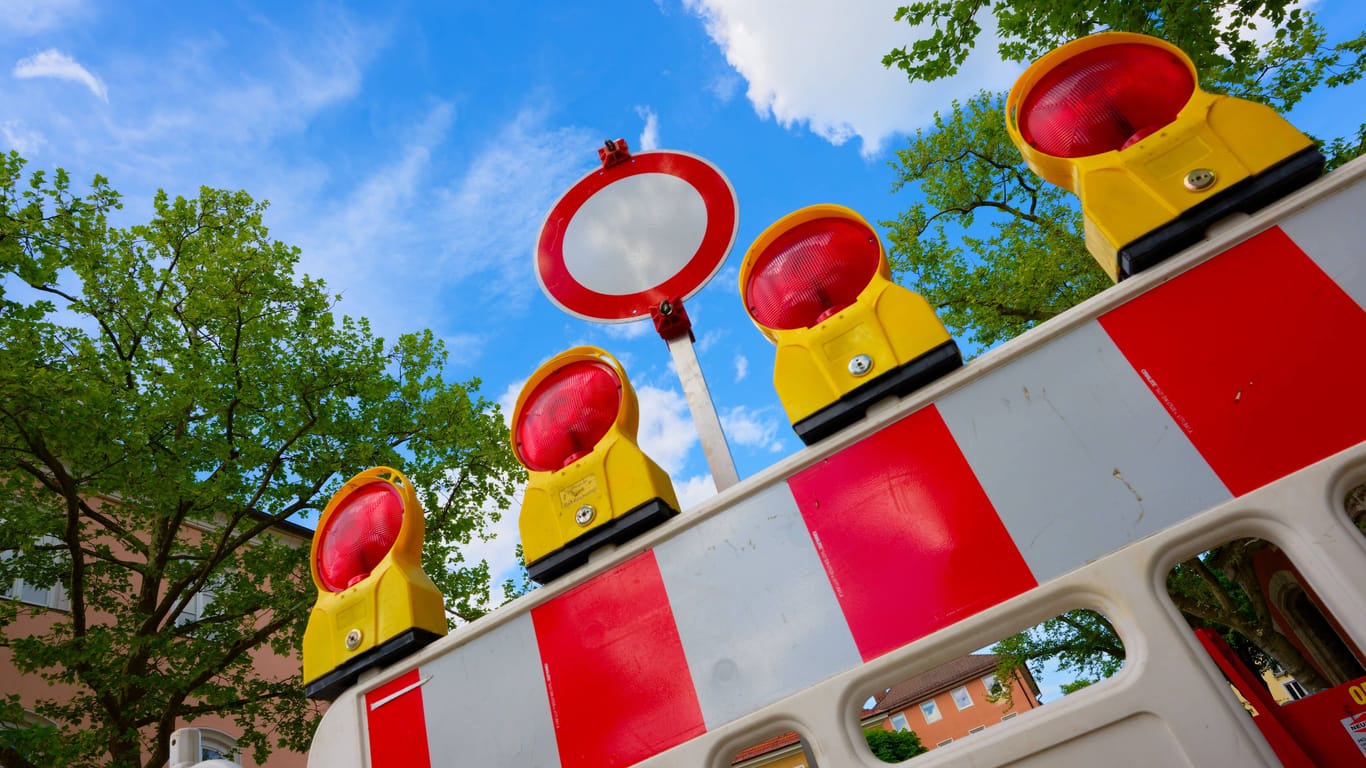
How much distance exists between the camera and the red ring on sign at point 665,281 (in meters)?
2.47

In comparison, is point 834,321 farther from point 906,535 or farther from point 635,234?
point 635,234

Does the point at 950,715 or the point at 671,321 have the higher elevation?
the point at 950,715

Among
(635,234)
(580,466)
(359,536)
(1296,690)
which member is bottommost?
(1296,690)

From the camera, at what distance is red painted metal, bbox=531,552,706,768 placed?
165 centimetres

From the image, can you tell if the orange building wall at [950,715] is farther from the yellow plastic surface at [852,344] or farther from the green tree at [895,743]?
the yellow plastic surface at [852,344]

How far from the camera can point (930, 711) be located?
35.1 meters

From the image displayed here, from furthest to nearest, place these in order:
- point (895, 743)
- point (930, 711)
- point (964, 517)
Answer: point (930, 711) < point (895, 743) < point (964, 517)

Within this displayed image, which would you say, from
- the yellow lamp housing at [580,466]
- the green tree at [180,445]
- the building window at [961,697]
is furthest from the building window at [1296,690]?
the building window at [961,697]

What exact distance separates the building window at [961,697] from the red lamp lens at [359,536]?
3782 centimetres

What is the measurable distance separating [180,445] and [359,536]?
7.23 m

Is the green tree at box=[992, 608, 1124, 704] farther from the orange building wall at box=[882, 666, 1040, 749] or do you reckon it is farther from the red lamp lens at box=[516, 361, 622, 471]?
the orange building wall at box=[882, 666, 1040, 749]

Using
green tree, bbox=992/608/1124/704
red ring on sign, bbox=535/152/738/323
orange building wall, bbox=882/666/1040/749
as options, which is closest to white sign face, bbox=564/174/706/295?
red ring on sign, bbox=535/152/738/323

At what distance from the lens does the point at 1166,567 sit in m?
1.32

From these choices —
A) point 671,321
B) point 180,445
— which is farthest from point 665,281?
point 180,445
